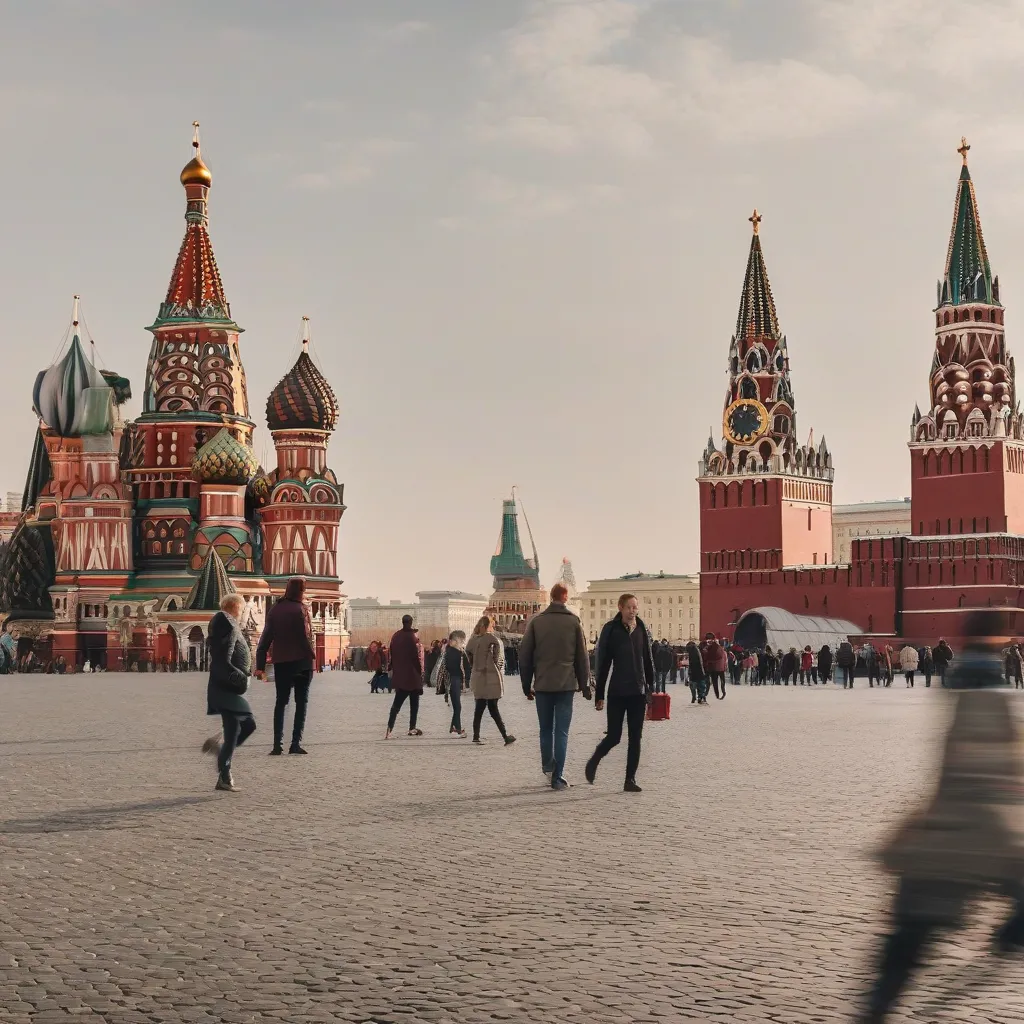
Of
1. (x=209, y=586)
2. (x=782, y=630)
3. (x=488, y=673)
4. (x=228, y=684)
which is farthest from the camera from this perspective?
(x=782, y=630)

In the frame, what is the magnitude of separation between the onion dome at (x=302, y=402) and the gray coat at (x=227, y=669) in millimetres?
80384

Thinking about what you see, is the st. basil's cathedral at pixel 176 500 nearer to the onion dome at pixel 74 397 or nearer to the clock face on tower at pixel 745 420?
the onion dome at pixel 74 397

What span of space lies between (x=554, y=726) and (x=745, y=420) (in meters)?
84.2

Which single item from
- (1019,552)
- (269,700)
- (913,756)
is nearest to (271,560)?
(1019,552)

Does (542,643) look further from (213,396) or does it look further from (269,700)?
(213,396)

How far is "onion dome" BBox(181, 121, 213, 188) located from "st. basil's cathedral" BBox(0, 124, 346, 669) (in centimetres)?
7

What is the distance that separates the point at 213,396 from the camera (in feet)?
291

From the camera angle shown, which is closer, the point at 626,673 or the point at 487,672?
the point at 626,673

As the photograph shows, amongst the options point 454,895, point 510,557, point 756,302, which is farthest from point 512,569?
point 454,895

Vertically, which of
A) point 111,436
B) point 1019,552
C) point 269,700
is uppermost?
point 111,436

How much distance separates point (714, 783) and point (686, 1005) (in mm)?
7875

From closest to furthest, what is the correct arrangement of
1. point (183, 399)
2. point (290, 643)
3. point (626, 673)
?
point (626, 673), point (290, 643), point (183, 399)

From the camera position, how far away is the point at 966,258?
90.7 meters

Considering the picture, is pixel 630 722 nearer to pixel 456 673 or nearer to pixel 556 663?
pixel 556 663
